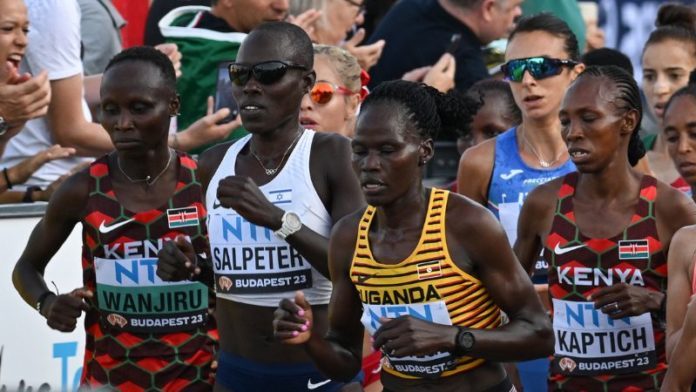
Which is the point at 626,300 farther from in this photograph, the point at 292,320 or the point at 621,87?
the point at 292,320

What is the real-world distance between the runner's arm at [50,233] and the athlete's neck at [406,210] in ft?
5.04

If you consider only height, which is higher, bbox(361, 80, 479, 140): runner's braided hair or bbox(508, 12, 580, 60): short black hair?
bbox(361, 80, 479, 140): runner's braided hair

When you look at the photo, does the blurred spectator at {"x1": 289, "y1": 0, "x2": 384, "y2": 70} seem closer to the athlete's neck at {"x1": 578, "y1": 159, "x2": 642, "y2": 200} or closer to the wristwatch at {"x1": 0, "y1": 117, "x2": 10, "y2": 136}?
the wristwatch at {"x1": 0, "y1": 117, "x2": 10, "y2": 136}

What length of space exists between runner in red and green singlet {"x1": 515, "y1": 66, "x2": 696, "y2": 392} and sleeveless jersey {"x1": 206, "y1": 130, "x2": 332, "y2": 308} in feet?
3.40

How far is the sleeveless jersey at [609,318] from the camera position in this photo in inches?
255

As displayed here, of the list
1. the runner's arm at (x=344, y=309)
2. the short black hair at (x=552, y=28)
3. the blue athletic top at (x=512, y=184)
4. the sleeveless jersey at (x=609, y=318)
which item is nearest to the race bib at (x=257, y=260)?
the runner's arm at (x=344, y=309)

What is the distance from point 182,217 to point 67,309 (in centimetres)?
65

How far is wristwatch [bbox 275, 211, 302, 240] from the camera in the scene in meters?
6.12

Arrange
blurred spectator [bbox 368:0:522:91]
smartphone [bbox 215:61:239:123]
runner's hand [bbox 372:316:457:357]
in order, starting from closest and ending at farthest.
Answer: runner's hand [bbox 372:316:457:357] → smartphone [bbox 215:61:239:123] → blurred spectator [bbox 368:0:522:91]

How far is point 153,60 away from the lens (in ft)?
22.1

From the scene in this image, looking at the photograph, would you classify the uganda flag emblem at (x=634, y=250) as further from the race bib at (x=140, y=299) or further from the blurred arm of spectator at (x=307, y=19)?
the blurred arm of spectator at (x=307, y=19)

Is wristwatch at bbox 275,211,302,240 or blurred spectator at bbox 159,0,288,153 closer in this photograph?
wristwatch at bbox 275,211,302,240

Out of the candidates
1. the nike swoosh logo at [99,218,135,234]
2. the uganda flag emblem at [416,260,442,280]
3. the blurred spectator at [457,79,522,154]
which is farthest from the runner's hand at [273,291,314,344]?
the blurred spectator at [457,79,522,154]

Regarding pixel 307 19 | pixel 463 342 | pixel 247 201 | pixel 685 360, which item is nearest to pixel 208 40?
pixel 307 19
